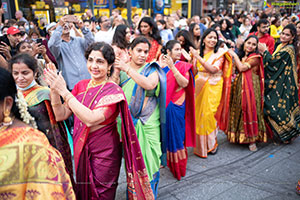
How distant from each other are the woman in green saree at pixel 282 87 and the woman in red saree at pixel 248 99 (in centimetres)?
26

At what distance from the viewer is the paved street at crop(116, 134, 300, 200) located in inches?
113

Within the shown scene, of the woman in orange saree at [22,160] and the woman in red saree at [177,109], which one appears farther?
the woman in red saree at [177,109]

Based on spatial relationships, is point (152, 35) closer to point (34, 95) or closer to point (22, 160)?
point (34, 95)

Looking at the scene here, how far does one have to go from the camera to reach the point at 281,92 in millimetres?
4176

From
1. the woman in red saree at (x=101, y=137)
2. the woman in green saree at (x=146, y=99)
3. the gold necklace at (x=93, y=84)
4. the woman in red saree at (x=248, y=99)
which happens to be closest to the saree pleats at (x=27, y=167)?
the woman in red saree at (x=101, y=137)

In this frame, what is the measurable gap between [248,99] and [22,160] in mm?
3425

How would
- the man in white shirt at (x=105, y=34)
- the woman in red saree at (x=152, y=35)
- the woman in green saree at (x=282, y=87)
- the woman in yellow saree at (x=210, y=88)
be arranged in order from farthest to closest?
the man in white shirt at (x=105, y=34) → the woman in red saree at (x=152, y=35) → the woman in green saree at (x=282, y=87) → the woman in yellow saree at (x=210, y=88)

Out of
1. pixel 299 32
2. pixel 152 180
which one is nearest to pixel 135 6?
pixel 299 32

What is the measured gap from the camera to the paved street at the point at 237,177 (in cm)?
287

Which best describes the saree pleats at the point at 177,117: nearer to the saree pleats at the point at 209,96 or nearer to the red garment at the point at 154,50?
the saree pleats at the point at 209,96

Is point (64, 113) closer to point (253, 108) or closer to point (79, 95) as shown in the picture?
point (79, 95)

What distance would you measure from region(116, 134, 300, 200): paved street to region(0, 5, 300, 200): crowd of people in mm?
159

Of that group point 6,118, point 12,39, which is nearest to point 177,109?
point 6,118

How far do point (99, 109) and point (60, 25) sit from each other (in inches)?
93.2
